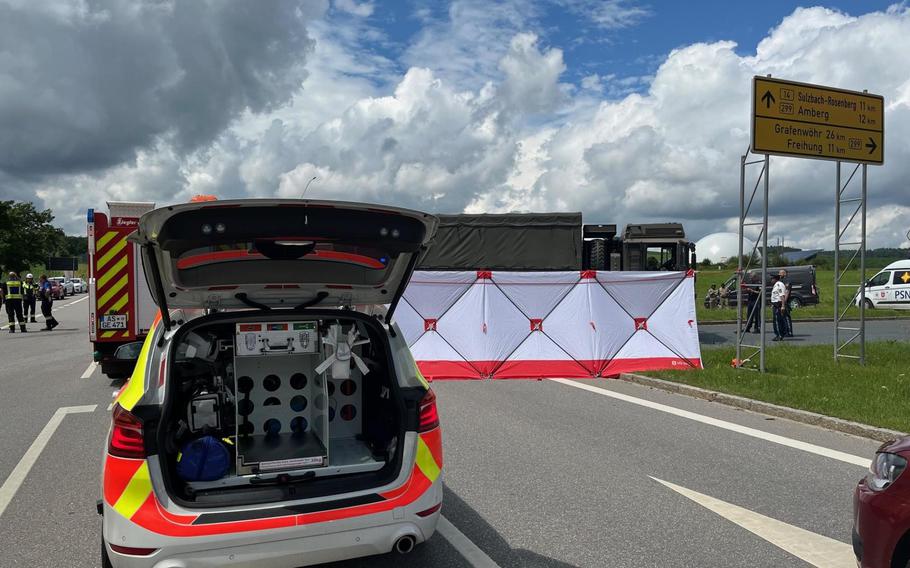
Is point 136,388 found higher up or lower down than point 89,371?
higher up

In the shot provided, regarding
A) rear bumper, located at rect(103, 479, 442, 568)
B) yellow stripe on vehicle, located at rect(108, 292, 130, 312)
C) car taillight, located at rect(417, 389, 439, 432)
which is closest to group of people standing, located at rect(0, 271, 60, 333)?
yellow stripe on vehicle, located at rect(108, 292, 130, 312)

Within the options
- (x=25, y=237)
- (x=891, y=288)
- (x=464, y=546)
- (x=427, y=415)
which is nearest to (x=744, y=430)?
(x=464, y=546)

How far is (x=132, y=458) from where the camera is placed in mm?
3158

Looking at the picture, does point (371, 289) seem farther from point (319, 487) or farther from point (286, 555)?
point (286, 555)

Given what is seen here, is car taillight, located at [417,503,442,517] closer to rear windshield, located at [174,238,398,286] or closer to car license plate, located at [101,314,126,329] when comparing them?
rear windshield, located at [174,238,398,286]

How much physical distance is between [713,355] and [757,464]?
7.55 m

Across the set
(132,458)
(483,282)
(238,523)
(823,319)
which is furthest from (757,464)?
(823,319)

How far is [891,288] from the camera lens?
30.9 metres

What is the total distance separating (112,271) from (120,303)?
1.72ft

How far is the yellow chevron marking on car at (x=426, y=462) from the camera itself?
11.7ft

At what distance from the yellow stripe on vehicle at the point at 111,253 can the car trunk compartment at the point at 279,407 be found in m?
7.74

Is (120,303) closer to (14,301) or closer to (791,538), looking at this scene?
(791,538)

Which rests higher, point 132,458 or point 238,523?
point 132,458

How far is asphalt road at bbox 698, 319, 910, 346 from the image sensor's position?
1788 centimetres
